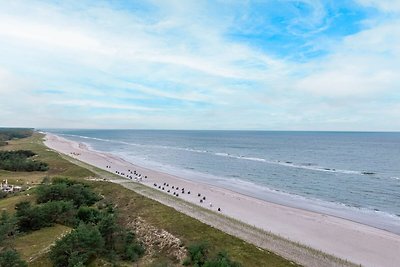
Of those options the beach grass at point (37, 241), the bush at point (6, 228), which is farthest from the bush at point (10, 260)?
the bush at point (6, 228)

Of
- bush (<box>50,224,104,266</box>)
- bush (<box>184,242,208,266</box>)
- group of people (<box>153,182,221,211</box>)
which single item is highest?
bush (<box>50,224,104,266</box>)

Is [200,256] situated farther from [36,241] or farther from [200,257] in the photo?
[36,241]

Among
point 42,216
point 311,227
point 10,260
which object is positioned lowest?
point 311,227

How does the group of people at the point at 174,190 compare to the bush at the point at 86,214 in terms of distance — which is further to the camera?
the group of people at the point at 174,190

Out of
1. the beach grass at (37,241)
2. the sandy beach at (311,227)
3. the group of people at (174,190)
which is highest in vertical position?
the beach grass at (37,241)

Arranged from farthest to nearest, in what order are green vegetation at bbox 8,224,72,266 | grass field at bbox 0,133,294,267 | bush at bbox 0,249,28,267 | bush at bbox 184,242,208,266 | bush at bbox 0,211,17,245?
grass field at bbox 0,133,294,267 → bush at bbox 184,242,208,266 → bush at bbox 0,211,17,245 → green vegetation at bbox 8,224,72,266 → bush at bbox 0,249,28,267

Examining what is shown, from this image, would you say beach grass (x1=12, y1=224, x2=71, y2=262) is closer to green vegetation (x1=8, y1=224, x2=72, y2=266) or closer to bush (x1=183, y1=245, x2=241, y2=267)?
green vegetation (x1=8, y1=224, x2=72, y2=266)

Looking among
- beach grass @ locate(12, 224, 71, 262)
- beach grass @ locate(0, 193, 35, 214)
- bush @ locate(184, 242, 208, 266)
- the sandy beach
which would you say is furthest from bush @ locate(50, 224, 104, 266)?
the sandy beach

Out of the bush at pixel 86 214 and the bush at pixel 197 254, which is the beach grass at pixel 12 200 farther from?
the bush at pixel 197 254

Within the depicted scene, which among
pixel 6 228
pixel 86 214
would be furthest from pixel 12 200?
pixel 6 228

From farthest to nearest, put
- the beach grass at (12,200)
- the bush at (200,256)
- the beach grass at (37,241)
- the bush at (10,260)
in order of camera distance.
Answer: the beach grass at (12,200), the bush at (200,256), the beach grass at (37,241), the bush at (10,260)

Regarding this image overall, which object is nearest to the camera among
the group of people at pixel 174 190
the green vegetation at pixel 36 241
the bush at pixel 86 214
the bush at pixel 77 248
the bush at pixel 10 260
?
the bush at pixel 10 260

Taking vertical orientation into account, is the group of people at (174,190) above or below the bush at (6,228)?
below
